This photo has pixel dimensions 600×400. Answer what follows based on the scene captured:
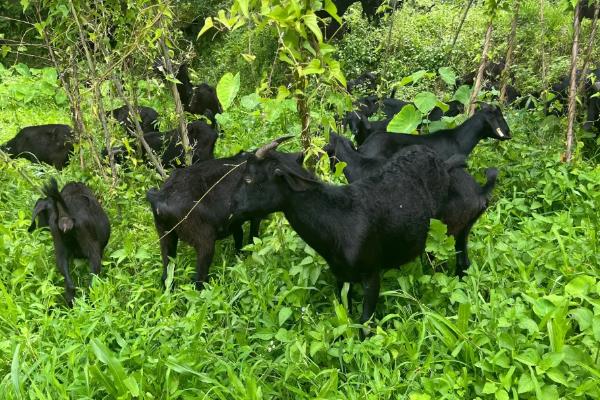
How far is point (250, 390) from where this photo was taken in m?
3.02

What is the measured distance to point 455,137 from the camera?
5836 millimetres

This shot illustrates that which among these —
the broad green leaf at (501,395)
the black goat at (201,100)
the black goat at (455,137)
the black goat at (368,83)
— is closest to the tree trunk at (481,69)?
the black goat at (455,137)

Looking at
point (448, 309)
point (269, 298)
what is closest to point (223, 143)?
point (269, 298)

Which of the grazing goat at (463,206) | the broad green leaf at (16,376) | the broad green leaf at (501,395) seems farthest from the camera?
the grazing goat at (463,206)

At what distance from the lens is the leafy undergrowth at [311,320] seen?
120 inches

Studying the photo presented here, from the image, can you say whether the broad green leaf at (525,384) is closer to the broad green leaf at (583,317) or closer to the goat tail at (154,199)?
the broad green leaf at (583,317)

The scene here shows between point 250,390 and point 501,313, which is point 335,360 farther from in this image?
point 501,313

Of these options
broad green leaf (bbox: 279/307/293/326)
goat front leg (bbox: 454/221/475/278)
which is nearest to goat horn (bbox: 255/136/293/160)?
broad green leaf (bbox: 279/307/293/326)

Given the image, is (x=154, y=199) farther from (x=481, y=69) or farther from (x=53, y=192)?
(x=481, y=69)

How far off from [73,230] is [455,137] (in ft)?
12.2

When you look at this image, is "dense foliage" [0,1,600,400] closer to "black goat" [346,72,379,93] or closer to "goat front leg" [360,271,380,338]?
"goat front leg" [360,271,380,338]

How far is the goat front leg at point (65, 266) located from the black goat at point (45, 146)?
3091 mm

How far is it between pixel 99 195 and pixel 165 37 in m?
1.74

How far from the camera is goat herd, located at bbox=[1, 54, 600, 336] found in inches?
145
